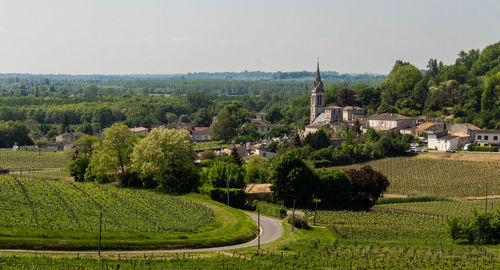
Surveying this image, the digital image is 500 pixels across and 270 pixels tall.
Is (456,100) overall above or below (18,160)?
above

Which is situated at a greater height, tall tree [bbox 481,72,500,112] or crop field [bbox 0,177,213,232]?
tall tree [bbox 481,72,500,112]

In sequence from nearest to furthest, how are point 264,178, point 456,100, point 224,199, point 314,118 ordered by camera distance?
point 224,199, point 264,178, point 456,100, point 314,118

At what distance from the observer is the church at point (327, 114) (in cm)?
9638

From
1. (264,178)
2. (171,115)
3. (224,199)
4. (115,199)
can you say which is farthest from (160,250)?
(171,115)

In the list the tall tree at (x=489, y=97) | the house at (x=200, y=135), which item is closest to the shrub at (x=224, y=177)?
the tall tree at (x=489, y=97)

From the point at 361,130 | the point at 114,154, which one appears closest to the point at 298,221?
the point at 114,154

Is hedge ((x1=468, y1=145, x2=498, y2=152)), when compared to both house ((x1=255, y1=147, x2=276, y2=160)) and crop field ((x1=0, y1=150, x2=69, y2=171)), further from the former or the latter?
crop field ((x1=0, y1=150, x2=69, y2=171))

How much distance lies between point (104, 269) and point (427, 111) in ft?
259

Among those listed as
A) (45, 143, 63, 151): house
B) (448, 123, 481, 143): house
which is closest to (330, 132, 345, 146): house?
(448, 123, 481, 143): house

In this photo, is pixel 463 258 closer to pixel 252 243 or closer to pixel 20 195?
pixel 252 243

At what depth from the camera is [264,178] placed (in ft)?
189

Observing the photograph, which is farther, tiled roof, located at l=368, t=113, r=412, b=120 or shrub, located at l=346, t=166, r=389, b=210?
tiled roof, located at l=368, t=113, r=412, b=120

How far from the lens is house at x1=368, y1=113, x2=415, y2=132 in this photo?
8969 cm

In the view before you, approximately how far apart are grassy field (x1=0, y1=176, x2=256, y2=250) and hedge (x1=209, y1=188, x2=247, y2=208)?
116 cm
